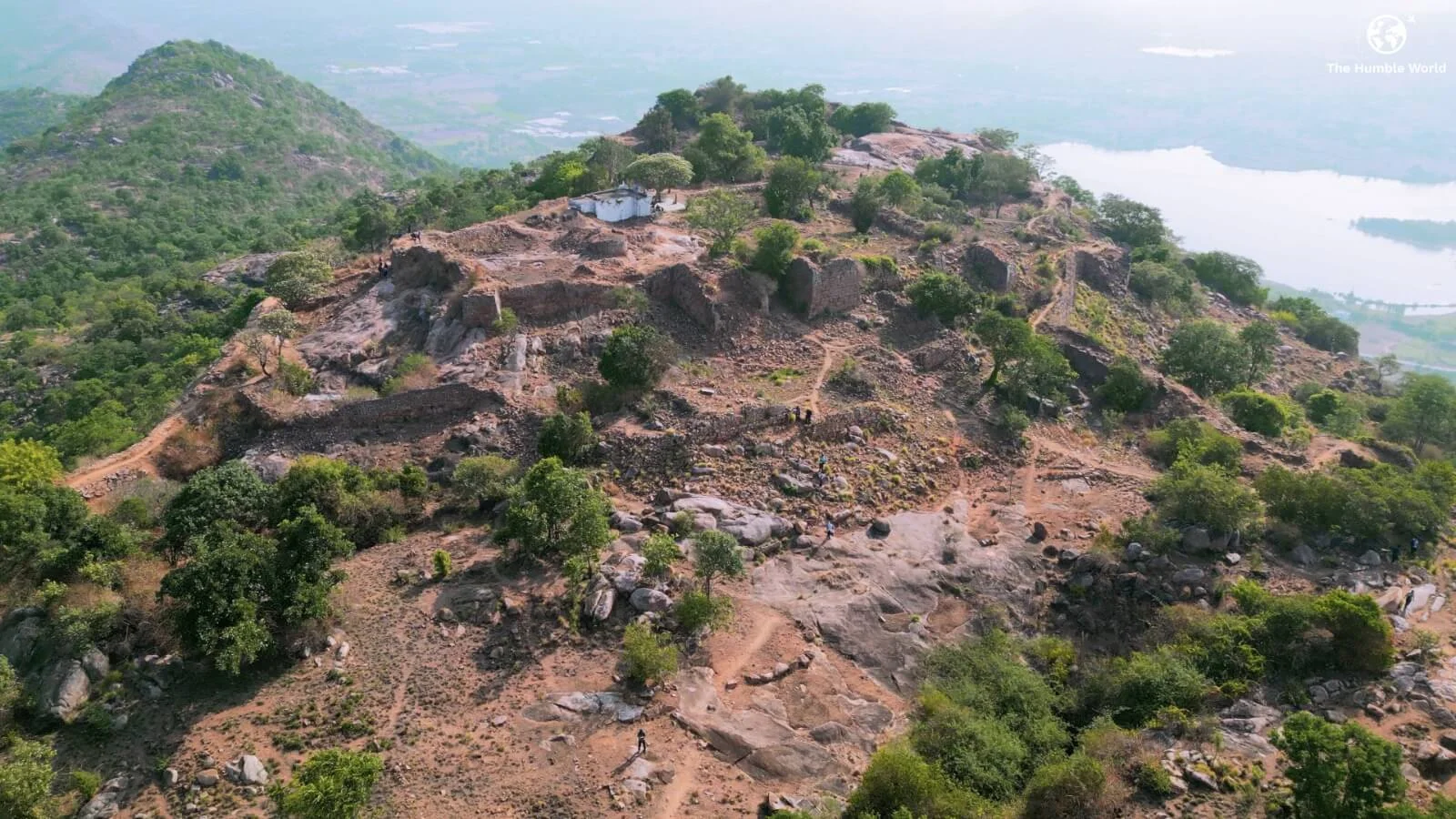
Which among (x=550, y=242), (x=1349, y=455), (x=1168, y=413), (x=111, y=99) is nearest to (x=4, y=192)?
(x=111, y=99)

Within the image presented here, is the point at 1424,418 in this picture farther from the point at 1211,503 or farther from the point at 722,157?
the point at 722,157

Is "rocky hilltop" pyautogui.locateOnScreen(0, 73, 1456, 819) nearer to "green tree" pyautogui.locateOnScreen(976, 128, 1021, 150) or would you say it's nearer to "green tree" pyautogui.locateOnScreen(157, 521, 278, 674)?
"green tree" pyautogui.locateOnScreen(157, 521, 278, 674)

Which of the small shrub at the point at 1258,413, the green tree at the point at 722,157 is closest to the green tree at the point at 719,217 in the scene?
the green tree at the point at 722,157

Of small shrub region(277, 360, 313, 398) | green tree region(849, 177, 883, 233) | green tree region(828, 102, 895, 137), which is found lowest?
small shrub region(277, 360, 313, 398)

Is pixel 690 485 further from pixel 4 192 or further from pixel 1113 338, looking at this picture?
pixel 4 192

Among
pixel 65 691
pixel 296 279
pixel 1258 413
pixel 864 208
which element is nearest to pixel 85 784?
pixel 65 691

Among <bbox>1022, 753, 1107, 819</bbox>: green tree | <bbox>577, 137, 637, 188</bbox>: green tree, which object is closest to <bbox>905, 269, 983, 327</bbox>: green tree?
<bbox>577, 137, 637, 188</bbox>: green tree
